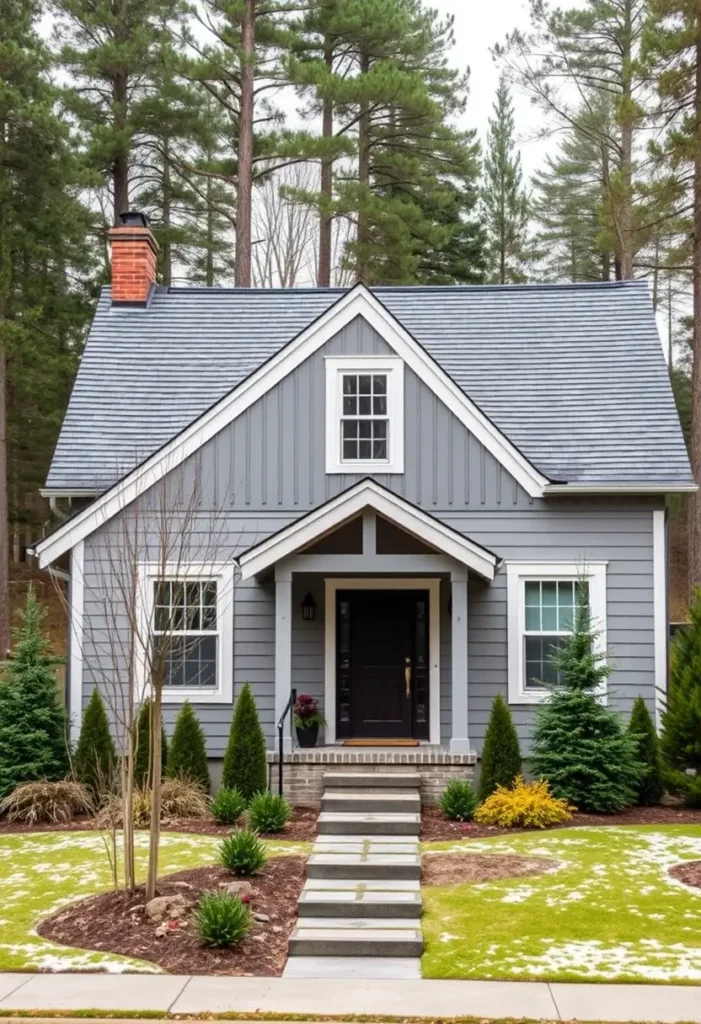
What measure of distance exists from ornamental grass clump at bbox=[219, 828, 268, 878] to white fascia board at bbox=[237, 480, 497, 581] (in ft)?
13.8

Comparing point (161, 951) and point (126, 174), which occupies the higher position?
point (126, 174)

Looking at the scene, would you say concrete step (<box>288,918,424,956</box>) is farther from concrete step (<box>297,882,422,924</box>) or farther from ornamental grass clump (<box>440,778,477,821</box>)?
ornamental grass clump (<box>440,778,477,821</box>)

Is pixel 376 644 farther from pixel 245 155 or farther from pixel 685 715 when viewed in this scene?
pixel 245 155

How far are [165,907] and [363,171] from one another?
24.5 metres

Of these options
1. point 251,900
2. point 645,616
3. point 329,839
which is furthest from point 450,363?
point 251,900

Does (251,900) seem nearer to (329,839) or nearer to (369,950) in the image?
(369,950)

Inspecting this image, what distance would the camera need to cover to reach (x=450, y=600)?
14.0 m

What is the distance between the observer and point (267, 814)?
36.6 ft

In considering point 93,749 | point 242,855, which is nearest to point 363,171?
point 93,749

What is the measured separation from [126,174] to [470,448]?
19.2m

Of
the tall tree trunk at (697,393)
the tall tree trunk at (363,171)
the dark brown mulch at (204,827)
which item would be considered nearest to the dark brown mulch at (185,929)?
the dark brown mulch at (204,827)

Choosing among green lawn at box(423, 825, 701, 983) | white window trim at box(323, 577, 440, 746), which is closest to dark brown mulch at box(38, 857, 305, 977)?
green lawn at box(423, 825, 701, 983)

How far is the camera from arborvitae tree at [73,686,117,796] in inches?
511

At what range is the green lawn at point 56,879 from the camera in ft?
24.5
